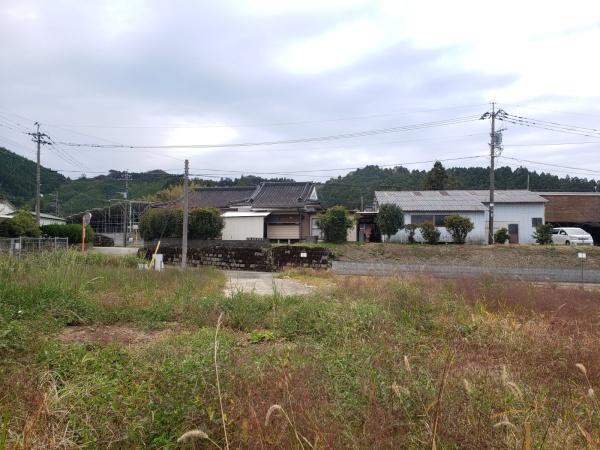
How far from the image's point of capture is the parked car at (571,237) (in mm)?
25734

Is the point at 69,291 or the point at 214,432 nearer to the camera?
the point at 214,432

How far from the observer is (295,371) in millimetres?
3084

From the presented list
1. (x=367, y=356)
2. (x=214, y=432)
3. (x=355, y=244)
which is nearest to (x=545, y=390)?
(x=367, y=356)

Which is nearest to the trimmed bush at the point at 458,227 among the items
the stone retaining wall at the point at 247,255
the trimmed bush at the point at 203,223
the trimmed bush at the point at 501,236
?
the trimmed bush at the point at 501,236

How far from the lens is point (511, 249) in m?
22.0

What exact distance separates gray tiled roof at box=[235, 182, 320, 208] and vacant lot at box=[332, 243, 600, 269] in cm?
940

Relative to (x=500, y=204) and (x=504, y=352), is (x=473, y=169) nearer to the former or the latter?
(x=500, y=204)

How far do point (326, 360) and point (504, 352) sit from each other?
6.97 ft

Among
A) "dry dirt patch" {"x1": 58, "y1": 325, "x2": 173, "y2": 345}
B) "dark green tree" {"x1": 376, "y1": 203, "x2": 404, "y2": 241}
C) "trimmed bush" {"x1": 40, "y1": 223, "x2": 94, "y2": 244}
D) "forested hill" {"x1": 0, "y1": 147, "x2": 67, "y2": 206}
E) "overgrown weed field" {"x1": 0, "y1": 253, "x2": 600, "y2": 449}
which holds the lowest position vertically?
"dry dirt patch" {"x1": 58, "y1": 325, "x2": 173, "y2": 345}

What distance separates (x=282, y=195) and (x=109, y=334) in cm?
2804

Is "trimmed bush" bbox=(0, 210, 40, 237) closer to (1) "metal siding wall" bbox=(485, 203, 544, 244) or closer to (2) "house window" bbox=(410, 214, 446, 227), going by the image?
(2) "house window" bbox=(410, 214, 446, 227)

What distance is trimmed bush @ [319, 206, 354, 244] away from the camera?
2316 centimetres

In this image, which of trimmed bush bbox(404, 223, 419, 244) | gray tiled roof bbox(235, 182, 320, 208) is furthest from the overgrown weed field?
gray tiled roof bbox(235, 182, 320, 208)

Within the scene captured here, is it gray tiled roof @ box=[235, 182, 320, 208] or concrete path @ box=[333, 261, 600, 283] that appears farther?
gray tiled roof @ box=[235, 182, 320, 208]
